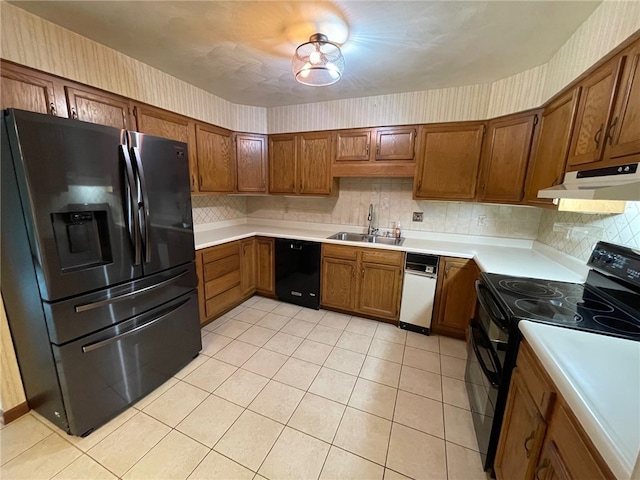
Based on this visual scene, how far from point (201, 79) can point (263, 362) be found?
8.60 feet

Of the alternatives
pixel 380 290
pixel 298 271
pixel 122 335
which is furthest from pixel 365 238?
pixel 122 335

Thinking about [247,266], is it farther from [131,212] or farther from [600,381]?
[600,381]

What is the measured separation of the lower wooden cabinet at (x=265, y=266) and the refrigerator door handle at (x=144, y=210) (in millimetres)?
1608

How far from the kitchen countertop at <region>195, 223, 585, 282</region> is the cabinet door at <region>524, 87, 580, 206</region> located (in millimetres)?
487

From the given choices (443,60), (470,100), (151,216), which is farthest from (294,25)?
(470,100)

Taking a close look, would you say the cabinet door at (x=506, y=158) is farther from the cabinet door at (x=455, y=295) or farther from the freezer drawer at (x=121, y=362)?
the freezer drawer at (x=121, y=362)

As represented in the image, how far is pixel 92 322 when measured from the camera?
1.46 metres

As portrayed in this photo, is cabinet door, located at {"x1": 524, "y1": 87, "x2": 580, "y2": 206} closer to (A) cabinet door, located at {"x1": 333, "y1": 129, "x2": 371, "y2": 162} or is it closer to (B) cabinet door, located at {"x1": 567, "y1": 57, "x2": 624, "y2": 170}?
(B) cabinet door, located at {"x1": 567, "y1": 57, "x2": 624, "y2": 170}

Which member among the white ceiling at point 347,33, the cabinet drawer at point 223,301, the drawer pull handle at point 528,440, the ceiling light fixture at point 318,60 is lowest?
the cabinet drawer at point 223,301

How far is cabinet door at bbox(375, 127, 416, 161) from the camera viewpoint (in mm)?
2656

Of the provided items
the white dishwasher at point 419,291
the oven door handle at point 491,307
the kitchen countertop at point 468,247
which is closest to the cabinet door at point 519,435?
the oven door handle at point 491,307

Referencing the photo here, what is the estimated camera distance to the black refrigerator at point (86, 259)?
125 centimetres

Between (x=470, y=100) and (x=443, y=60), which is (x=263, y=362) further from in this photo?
(x=470, y=100)

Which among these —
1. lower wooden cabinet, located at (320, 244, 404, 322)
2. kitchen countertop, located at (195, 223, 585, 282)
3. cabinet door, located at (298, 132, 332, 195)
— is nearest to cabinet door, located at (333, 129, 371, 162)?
cabinet door, located at (298, 132, 332, 195)
